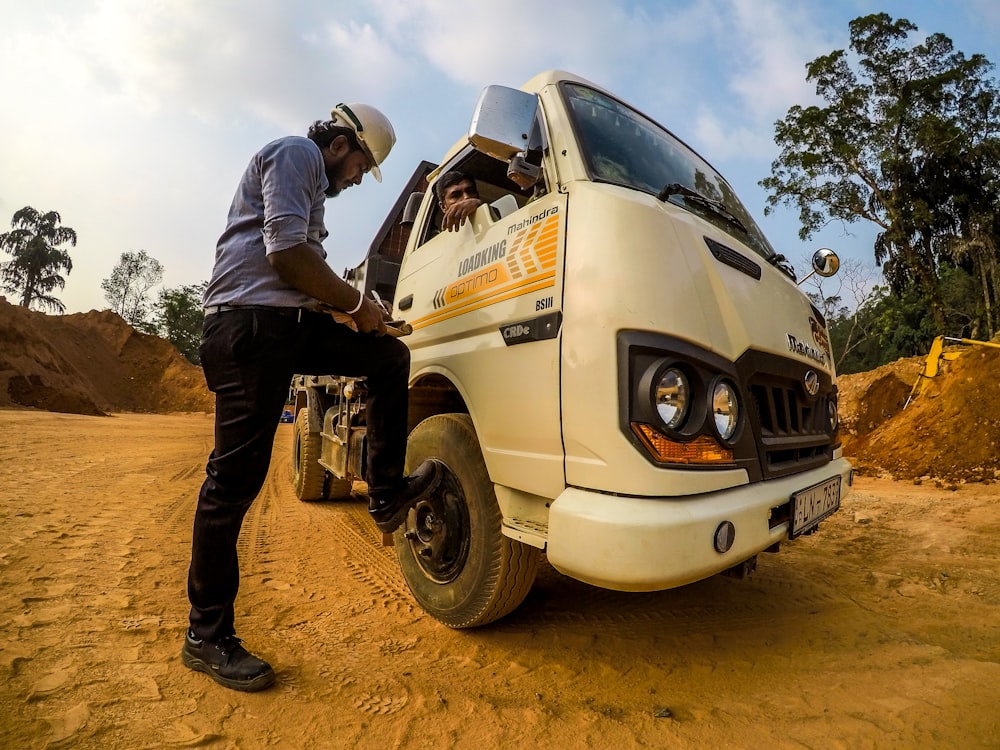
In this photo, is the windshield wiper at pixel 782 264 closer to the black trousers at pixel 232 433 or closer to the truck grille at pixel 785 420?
the truck grille at pixel 785 420

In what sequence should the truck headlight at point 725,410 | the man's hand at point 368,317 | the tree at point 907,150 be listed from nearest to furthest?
the truck headlight at point 725,410 < the man's hand at point 368,317 < the tree at point 907,150

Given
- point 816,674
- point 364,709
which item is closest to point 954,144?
point 816,674

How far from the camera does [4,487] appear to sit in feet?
14.7

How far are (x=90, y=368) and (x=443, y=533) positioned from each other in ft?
101

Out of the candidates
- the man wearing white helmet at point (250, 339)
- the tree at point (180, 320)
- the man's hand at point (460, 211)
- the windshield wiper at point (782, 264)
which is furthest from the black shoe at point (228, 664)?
the tree at point (180, 320)

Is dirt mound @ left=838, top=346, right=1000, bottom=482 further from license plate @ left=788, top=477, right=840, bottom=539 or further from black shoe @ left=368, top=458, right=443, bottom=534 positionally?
black shoe @ left=368, top=458, right=443, bottom=534

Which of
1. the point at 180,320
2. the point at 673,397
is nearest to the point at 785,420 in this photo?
the point at 673,397

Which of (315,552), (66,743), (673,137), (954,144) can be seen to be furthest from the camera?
(954,144)

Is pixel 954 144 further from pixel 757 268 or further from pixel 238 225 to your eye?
pixel 238 225

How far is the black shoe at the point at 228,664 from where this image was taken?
1771 millimetres

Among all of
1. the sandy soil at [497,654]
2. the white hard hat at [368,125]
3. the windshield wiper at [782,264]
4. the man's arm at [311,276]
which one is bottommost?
the sandy soil at [497,654]

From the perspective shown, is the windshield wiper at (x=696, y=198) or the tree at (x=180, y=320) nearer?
the windshield wiper at (x=696, y=198)

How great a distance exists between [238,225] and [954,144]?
2288 cm

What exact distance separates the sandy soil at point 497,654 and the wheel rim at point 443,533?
0.29m
